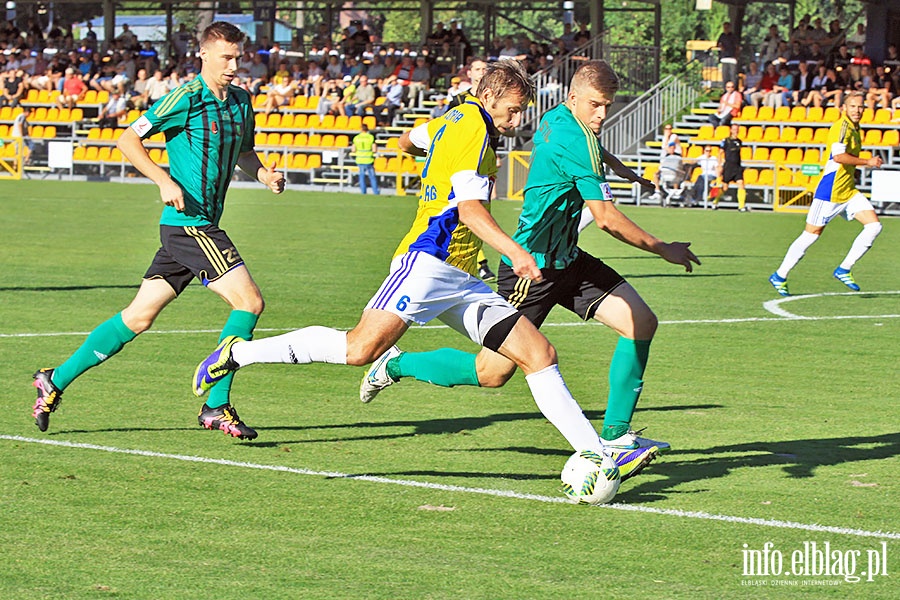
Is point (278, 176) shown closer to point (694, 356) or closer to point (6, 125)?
point (694, 356)

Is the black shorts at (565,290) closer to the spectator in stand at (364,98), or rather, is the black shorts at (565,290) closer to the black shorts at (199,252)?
the black shorts at (199,252)

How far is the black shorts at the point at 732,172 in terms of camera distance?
3281 cm

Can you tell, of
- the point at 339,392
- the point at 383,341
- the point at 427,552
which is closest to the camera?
the point at 427,552

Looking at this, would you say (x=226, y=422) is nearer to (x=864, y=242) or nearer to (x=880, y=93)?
(x=864, y=242)

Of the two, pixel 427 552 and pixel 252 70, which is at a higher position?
pixel 252 70

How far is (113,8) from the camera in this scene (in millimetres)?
48844

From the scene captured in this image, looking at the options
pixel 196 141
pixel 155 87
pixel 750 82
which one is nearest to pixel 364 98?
pixel 155 87

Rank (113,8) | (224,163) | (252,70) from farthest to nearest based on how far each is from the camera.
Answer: (113,8) < (252,70) < (224,163)

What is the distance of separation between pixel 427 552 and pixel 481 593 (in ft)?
1.90

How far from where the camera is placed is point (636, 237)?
259 inches

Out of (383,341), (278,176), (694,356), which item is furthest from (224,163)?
(694,356)

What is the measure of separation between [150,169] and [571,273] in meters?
2.27

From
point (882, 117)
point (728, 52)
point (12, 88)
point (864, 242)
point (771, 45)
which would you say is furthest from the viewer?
point (12, 88)

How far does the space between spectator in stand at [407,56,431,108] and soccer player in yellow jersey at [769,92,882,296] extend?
26.0 metres
